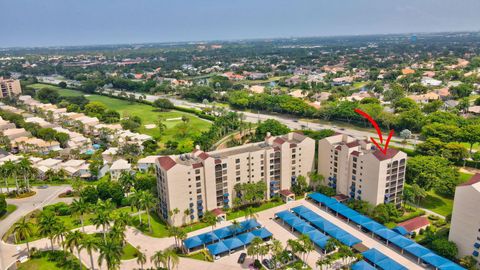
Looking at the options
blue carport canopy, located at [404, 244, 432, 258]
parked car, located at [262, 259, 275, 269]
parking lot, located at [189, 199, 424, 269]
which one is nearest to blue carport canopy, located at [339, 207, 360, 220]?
parking lot, located at [189, 199, 424, 269]

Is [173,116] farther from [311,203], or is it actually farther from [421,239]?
[421,239]

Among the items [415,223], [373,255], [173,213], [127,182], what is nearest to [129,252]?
[173,213]

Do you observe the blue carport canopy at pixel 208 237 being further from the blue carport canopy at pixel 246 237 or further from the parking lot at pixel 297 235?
the blue carport canopy at pixel 246 237

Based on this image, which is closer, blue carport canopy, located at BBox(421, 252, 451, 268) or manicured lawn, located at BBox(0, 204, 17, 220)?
blue carport canopy, located at BBox(421, 252, 451, 268)

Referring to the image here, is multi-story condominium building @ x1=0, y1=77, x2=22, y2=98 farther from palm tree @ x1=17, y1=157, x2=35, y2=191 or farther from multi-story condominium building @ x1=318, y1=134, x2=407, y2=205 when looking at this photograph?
multi-story condominium building @ x1=318, y1=134, x2=407, y2=205

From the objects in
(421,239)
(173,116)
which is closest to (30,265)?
(421,239)
